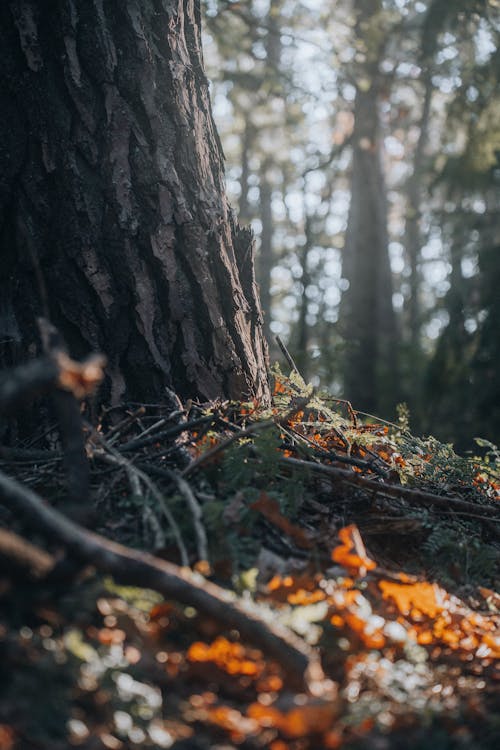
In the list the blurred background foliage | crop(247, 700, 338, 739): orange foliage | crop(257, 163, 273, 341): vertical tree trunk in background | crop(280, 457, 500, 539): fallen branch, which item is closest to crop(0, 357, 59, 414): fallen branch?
crop(247, 700, 338, 739): orange foliage

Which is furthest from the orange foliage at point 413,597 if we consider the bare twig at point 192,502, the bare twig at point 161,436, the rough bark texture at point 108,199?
the rough bark texture at point 108,199

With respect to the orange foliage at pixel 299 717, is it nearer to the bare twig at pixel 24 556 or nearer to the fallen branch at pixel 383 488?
the bare twig at pixel 24 556

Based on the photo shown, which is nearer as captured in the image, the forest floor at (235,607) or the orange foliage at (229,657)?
the forest floor at (235,607)

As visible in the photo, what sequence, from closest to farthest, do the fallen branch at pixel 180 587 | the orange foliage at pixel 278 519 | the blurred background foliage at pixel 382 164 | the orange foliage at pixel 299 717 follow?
1. the orange foliage at pixel 299 717
2. the fallen branch at pixel 180 587
3. the orange foliage at pixel 278 519
4. the blurred background foliage at pixel 382 164

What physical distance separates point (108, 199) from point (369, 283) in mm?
10105

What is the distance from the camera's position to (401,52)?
11281 mm

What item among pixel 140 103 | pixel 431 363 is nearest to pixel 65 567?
pixel 140 103

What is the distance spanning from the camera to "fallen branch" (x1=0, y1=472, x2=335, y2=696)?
1.35m

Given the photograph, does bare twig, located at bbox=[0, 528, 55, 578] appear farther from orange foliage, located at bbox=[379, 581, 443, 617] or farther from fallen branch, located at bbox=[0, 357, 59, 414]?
orange foliage, located at bbox=[379, 581, 443, 617]

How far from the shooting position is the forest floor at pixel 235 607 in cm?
127

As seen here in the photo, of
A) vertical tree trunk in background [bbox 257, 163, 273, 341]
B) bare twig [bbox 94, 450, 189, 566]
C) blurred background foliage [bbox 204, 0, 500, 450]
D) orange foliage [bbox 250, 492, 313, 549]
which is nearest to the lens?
bare twig [bbox 94, 450, 189, 566]

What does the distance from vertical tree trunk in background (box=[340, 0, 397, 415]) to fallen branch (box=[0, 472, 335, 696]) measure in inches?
386

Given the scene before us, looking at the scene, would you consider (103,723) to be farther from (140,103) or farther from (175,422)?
(140,103)

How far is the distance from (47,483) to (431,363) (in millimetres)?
6803
